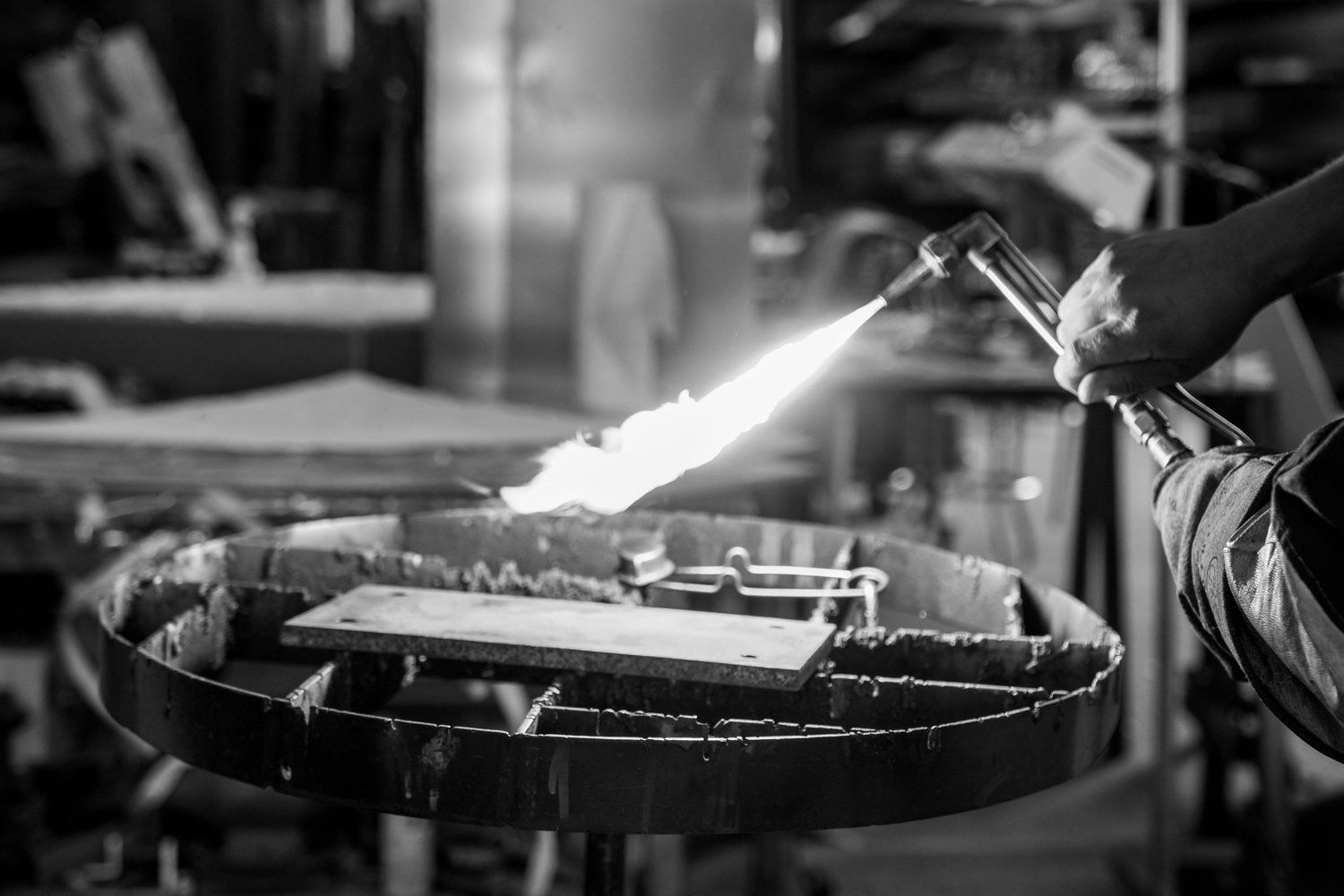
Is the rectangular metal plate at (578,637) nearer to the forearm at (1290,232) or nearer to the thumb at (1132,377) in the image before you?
the thumb at (1132,377)

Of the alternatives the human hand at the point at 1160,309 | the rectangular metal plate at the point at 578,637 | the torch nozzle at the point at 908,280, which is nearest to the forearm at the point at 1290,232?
the human hand at the point at 1160,309

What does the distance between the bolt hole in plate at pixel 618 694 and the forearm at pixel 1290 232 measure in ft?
1.18

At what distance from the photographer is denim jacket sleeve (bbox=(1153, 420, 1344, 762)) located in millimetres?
1021

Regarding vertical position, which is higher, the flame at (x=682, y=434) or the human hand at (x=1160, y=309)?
the human hand at (x=1160, y=309)

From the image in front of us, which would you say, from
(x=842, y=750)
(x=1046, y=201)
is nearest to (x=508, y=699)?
(x=842, y=750)

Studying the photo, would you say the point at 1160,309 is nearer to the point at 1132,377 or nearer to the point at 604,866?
the point at 1132,377

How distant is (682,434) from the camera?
62.9 inches

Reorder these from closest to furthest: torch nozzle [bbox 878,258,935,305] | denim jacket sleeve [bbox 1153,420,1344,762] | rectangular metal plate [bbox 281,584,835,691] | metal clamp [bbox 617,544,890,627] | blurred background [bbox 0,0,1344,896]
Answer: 1. denim jacket sleeve [bbox 1153,420,1344,762]
2. rectangular metal plate [bbox 281,584,835,691]
3. torch nozzle [bbox 878,258,935,305]
4. metal clamp [bbox 617,544,890,627]
5. blurred background [bbox 0,0,1344,896]

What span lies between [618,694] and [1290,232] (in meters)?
0.72

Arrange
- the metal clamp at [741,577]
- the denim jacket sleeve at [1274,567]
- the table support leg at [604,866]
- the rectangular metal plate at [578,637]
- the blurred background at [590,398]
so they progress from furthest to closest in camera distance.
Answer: the blurred background at [590,398], the metal clamp at [741,577], the table support leg at [604,866], the rectangular metal plate at [578,637], the denim jacket sleeve at [1274,567]

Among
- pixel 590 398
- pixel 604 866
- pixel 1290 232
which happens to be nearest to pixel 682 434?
pixel 604 866

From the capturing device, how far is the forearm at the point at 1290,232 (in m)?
1.28

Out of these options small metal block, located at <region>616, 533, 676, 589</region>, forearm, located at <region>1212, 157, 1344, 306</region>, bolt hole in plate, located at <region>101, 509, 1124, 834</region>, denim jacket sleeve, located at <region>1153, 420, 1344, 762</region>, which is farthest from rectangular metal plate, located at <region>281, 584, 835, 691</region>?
forearm, located at <region>1212, 157, 1344, 306</region>

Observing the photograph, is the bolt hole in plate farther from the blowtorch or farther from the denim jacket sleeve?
the blowtorch
